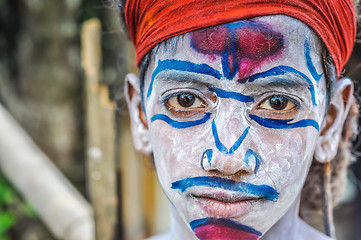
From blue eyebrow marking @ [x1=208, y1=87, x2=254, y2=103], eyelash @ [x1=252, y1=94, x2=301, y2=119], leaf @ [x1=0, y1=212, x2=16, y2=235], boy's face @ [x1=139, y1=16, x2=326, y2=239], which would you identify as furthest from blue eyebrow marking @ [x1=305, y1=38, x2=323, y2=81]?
leaf @ [x1=0, y1=212, x2=16, y2=235]

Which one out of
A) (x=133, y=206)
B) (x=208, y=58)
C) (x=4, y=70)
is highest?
(x=4, y=70)

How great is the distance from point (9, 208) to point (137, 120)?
2.71 metres

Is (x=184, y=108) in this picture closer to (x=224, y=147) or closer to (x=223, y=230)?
(x=224, y=147)

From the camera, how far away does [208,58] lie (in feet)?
4.75

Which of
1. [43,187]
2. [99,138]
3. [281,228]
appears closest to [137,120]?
[281,228]

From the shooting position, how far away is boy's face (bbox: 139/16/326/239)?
1424 millimetres

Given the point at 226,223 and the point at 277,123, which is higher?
the point at 277,123

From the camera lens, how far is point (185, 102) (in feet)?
5.05

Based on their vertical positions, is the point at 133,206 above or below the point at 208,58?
below

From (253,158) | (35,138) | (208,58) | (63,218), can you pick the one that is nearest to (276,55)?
(208,58)

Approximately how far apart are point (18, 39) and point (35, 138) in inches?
44.6

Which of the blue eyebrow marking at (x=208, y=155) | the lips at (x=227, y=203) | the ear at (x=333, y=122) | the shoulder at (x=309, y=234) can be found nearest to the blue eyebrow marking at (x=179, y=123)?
the blue eyebrow marking at (x=208, y=155)

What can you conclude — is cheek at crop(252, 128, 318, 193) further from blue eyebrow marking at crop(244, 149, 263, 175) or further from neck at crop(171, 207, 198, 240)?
neck at crop(171, 207, 198, 240)

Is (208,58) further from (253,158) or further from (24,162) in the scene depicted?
(24,162)
